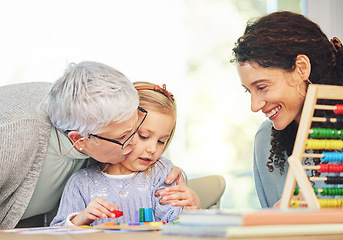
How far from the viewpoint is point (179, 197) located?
1.69 metres

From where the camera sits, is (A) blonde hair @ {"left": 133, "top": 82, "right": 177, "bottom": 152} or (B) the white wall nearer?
(A) blonde hair @ {"left": 133, "top": 82, "right": 177, "bottom": 152}

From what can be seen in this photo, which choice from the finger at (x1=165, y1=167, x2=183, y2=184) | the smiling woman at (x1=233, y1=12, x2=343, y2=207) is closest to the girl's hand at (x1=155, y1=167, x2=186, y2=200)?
the finger at (x1=165, y1=167, x2=183, y2=184)

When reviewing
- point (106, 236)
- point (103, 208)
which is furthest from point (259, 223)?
point (103, 208)

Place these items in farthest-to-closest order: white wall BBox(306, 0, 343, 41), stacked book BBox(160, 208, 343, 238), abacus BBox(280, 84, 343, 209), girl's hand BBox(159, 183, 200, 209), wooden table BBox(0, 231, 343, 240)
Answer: white wall BBox(306, 0, 343, 41), girl's hand BBox(159, 183, 200, 209), abacus BBox(280, 84, 343, 209), wooden table BBox(0, 231, 343, 240), stacked book BBox(160, 208, 343, 238)

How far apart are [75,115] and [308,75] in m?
0.86

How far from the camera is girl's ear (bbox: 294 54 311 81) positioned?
5.52 feet

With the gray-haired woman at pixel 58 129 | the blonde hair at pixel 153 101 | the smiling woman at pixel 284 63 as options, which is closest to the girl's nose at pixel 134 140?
the gray-haired woman at pixel 58 129

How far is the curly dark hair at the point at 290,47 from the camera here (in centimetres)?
170

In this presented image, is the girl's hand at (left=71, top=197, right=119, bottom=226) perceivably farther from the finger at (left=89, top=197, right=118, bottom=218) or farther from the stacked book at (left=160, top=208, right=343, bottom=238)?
the stacked book at (left=160, top=208, right=343, bottom=238)

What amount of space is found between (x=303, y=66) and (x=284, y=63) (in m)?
0.07

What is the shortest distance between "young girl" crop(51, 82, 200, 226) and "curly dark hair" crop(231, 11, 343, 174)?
391mm

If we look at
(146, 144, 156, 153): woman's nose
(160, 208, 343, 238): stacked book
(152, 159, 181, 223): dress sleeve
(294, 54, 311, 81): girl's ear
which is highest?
(294, 54, 311, 81): girl's ear

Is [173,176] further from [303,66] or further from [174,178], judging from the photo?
[303,66]

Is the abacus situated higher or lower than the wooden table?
higher
